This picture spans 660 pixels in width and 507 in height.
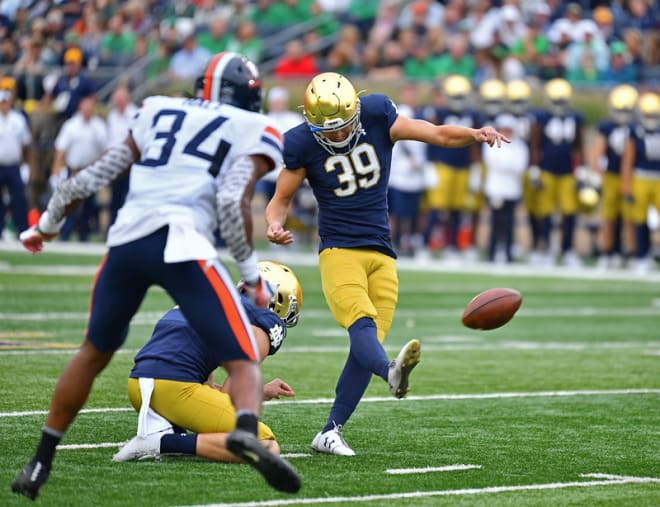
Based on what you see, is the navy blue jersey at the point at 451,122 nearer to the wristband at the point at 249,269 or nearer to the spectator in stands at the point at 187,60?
the spectator in stands at the point at 187,60

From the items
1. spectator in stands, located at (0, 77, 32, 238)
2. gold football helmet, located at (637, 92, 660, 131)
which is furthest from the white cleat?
gold football helmet, located at (637, 92, 660, 131)

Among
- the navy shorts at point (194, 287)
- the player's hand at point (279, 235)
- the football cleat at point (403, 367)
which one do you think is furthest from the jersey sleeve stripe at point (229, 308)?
the player's hand at point (279, 235)

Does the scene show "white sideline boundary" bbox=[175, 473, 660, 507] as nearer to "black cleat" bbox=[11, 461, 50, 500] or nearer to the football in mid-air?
"black cleat" bbox=[11, 461, 50, 500]

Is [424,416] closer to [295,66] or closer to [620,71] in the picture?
[620,71]

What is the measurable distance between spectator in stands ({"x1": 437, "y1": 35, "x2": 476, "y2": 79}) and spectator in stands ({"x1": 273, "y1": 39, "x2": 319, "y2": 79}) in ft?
6.03

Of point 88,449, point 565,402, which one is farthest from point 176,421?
point 565,402

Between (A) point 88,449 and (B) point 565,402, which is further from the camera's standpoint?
(B) point 565,402

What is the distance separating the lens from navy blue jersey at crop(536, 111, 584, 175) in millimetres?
17500

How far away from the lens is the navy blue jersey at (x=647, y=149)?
1675cm

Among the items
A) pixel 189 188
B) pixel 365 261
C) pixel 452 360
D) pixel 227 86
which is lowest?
pixel 452 360

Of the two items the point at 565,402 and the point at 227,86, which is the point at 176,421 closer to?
the point at 227,86

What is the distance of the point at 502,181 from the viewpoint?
17531mm

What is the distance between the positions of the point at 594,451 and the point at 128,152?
249 cm

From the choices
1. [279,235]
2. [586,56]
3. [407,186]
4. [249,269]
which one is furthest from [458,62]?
[249,269]
